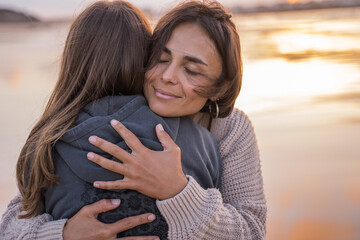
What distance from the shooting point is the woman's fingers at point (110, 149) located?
4.71ft

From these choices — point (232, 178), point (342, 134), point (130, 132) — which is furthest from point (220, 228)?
point (342, 134)

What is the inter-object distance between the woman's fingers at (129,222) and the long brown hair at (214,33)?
1.33ft

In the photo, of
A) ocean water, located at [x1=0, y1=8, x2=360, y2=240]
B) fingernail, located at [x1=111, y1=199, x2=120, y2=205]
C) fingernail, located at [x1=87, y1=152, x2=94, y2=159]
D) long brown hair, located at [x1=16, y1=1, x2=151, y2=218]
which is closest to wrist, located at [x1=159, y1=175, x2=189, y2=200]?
fingernail, located at [x1=111, y1=199, x2=120, y2=205]

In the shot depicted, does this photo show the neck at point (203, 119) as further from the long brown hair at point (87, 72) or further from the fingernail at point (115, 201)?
the fingernail at point (115, 201)

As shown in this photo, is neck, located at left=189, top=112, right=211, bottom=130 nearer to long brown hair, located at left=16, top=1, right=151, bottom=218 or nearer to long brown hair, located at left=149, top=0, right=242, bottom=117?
long brown hair, located at left=149, top=0, right=242, bottom=117

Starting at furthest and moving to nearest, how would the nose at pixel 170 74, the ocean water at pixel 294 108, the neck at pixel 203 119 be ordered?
the ocean water at pixel 294 108
the neck at pixel 203 119
the nose at pixel 170 74

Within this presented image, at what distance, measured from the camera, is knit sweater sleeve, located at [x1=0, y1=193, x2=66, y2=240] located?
1480 mm

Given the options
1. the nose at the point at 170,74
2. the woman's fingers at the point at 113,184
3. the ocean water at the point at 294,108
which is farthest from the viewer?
the ocean water at the point at 294,108

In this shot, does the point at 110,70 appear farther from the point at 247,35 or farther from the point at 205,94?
the point at 247,35

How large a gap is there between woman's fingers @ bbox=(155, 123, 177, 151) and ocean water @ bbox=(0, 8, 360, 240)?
3.60 ft

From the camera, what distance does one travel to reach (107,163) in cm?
143

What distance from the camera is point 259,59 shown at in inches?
158

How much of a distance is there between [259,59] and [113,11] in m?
2.50

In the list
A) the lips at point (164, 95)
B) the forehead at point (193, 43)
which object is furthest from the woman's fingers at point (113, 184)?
the forehead at point (193, 43)
